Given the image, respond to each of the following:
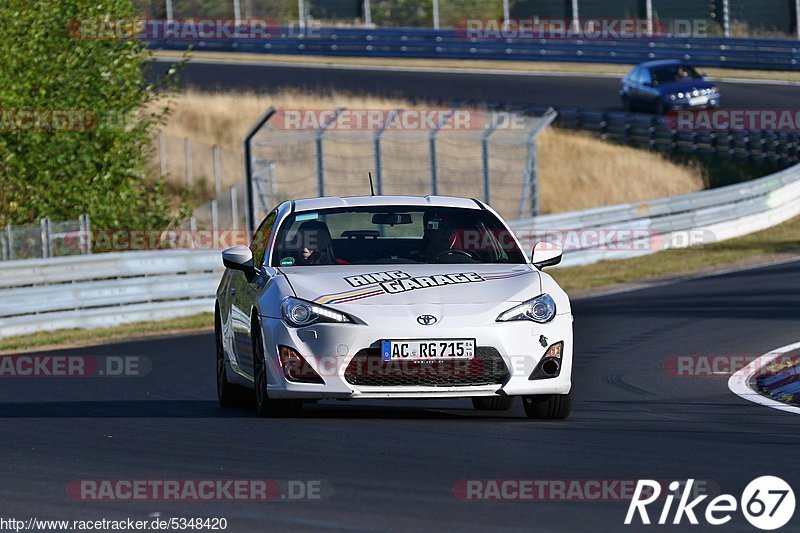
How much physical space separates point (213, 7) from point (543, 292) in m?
40.1

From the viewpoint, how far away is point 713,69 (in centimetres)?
4809

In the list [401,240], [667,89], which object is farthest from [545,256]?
[667,89]

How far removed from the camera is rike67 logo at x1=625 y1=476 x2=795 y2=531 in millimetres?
6070

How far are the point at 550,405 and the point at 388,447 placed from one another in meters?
1.63

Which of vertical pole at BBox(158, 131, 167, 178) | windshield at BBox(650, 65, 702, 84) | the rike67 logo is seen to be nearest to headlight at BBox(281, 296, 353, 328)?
the rike67 logo

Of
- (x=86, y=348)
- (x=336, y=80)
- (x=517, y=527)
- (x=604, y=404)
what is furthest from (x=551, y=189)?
(x=517, y=527)

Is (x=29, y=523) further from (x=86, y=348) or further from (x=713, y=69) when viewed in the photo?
(x=713, y=69)

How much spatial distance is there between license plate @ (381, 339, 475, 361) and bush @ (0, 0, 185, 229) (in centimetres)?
1682

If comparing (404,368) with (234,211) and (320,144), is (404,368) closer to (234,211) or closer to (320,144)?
(320,144)

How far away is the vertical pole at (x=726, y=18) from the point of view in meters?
45.1

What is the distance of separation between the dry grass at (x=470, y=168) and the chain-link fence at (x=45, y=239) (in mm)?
10091

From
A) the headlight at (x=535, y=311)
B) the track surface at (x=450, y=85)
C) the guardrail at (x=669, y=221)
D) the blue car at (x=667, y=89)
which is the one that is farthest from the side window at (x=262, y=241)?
the track surface at (x=450, y=85)

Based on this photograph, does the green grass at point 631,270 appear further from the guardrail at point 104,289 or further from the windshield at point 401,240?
the windshield at point 401,240

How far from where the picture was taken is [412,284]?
30.1ft
